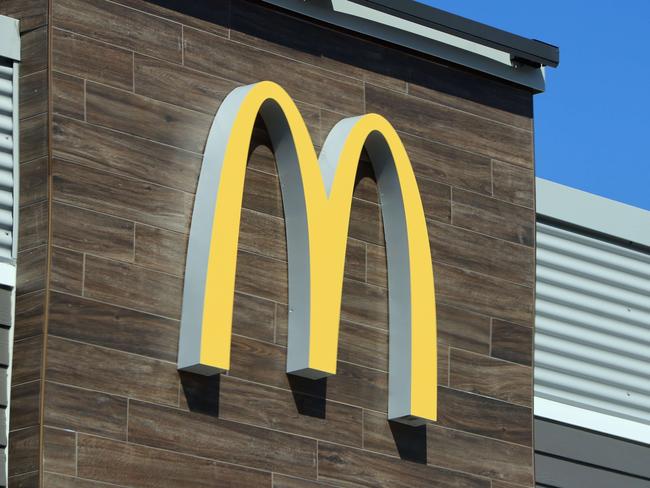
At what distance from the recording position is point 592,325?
10383mm

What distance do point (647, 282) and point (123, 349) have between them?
13.7 ft

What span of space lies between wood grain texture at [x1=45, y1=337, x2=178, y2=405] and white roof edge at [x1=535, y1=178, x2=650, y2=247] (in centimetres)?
315

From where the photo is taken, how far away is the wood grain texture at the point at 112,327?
766 cm

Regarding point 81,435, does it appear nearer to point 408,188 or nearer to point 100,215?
point 100,215

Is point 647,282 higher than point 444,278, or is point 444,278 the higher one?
point 647,282

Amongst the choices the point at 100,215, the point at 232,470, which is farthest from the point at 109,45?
the point at 232,470

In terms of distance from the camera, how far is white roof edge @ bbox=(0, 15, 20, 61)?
8117mm

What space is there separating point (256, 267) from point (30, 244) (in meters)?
1.17

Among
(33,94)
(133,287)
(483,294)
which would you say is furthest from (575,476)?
(33,94)

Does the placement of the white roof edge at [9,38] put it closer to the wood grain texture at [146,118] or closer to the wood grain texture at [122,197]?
the wood grain texture at [146,118]

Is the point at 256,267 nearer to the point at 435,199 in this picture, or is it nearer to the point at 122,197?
the point at 122,197

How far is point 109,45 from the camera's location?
821 cm

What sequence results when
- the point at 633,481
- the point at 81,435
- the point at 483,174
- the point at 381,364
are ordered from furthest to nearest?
1. the point at 633,481
2. the point at 483,174
3. the point at 381,364
4. the point at 81,435

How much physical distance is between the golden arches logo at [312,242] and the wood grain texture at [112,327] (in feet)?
0.29
